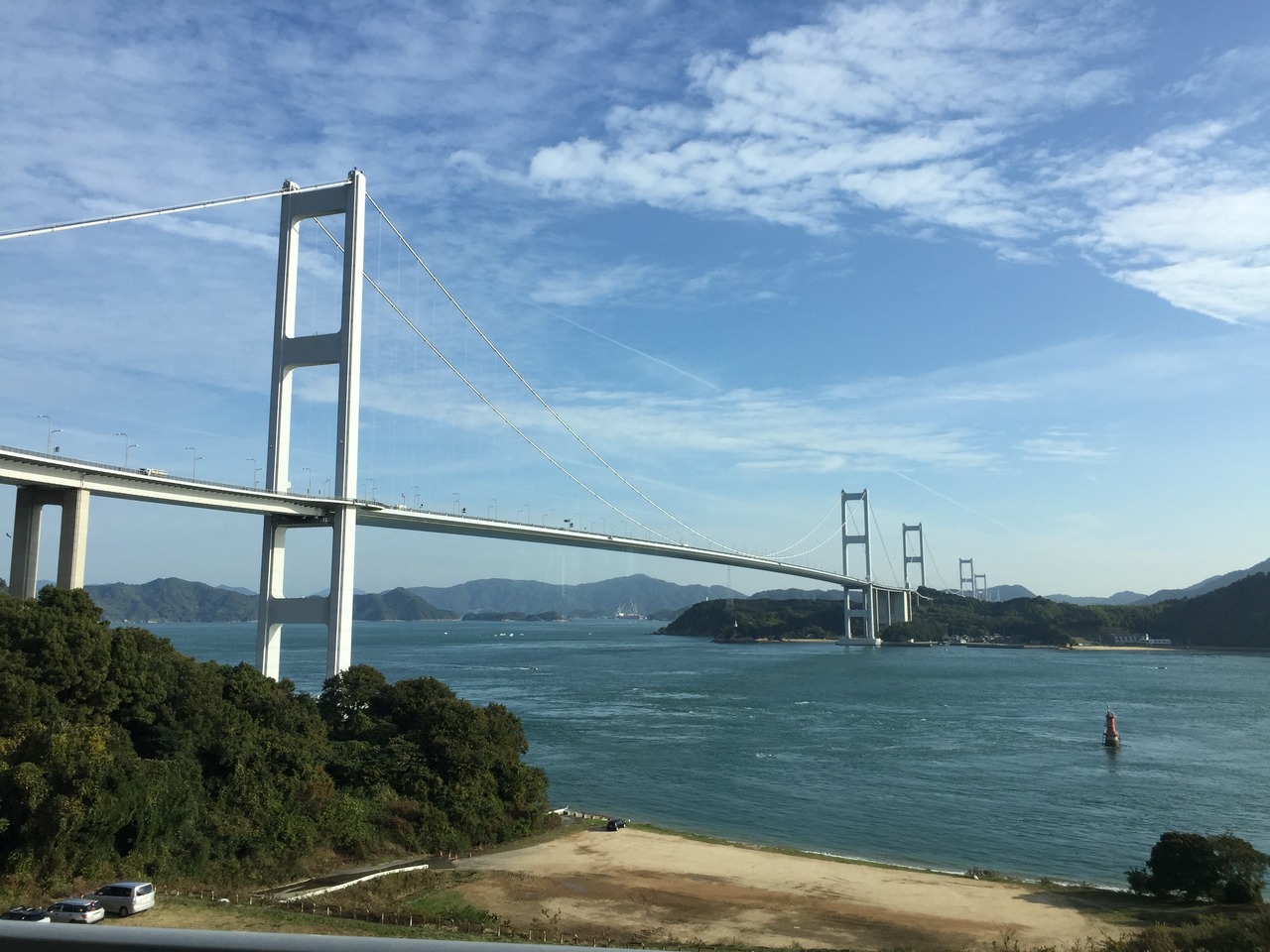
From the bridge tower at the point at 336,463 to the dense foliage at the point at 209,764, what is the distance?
6.39 feet

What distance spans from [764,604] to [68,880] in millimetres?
82598

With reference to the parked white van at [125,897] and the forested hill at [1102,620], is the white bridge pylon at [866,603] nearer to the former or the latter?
the forested hill at [1102,620]

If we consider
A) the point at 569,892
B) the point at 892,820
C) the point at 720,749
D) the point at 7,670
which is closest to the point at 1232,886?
the point at 892,820

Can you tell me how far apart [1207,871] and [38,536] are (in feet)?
50.8

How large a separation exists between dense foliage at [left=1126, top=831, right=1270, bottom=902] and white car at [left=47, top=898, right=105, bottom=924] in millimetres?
10816

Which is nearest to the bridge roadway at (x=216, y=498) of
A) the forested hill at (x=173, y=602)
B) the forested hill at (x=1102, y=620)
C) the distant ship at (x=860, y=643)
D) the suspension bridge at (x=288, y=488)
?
the suspension bridge at (x=288, y=488)

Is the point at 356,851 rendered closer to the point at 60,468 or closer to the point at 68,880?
the point at 68,880

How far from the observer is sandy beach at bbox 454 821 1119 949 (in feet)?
30.4

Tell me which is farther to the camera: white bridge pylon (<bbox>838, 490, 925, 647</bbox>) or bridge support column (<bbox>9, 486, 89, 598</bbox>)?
white bridge pylon (<bbox>838, 490, 925, 647</bbox>)

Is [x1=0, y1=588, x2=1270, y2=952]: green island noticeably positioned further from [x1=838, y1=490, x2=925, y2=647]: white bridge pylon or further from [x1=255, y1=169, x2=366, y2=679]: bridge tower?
[x1=838, y1=490, x2=925, y2=647]: white bridge pylon

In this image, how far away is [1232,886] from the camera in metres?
10.6

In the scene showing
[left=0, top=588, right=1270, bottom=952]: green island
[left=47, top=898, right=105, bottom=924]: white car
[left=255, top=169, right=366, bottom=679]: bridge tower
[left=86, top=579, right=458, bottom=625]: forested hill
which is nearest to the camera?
[left=47, top=898, right=105, bottom=924]: white car

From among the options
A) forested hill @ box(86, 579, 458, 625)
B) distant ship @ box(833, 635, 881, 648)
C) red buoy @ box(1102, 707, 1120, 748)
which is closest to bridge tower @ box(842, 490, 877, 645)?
distant ship @ box(833, 635, 881, 648)

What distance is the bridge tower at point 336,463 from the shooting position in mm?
17312
